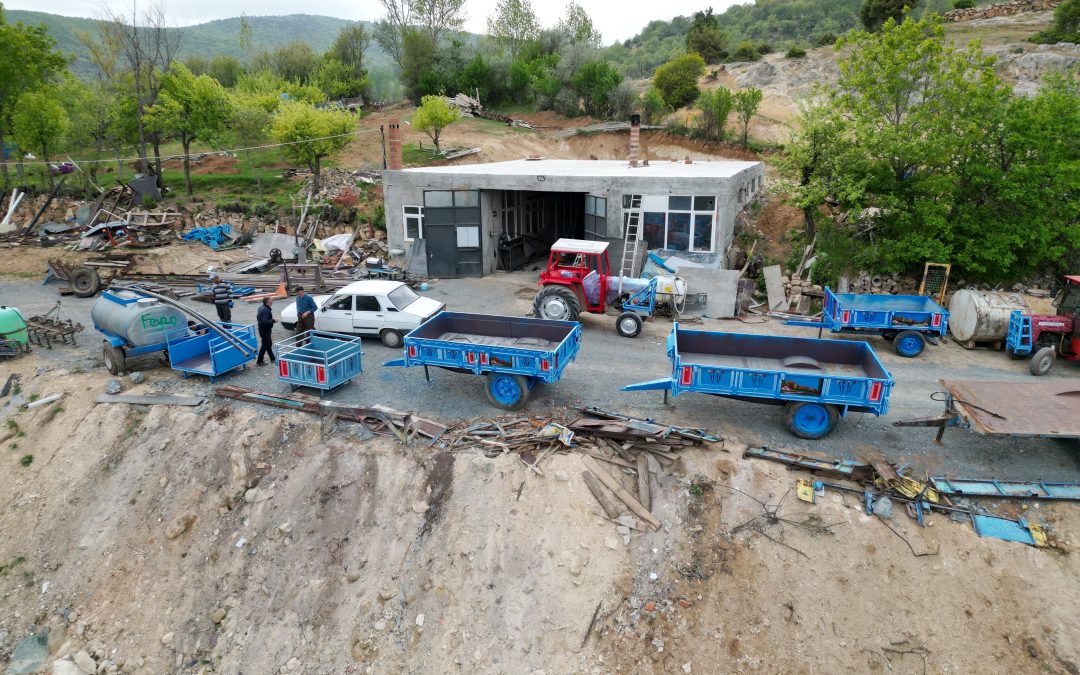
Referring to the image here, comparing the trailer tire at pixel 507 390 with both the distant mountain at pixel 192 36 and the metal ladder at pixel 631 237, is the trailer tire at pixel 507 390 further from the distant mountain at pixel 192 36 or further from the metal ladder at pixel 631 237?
the distant mountain at pixel 192 36

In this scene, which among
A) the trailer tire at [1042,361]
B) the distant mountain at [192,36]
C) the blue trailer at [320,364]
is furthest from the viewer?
the distant mountain at [192,36]

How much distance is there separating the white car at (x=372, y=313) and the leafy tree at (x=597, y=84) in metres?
36.0

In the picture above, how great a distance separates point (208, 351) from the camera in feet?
47.6

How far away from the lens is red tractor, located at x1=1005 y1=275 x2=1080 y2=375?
13656 mm

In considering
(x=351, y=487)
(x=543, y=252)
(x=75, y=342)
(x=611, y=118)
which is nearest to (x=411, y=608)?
(x=351, y=487)

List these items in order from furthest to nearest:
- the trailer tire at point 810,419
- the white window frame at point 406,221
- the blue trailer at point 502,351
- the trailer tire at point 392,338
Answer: the white window frame at point 406,221 < the trailer tire at point 392,338 < the blue trailer at point 502,351 < the trailer tire at point 810,419

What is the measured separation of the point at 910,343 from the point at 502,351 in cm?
1047

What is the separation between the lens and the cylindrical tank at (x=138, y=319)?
533 inches

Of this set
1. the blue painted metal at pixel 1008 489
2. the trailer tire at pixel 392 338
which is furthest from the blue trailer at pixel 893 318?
the trailer tire at pixel 392 338

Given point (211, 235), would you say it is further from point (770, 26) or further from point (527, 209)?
point (770, 26)

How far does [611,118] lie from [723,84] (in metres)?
9.00

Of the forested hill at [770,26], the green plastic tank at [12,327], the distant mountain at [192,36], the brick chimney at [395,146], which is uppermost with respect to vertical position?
the distant mountain at [192,36]

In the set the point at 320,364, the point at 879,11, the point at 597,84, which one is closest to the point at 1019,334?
the point at 320,364

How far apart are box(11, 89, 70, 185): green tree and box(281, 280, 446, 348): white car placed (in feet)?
77.9
